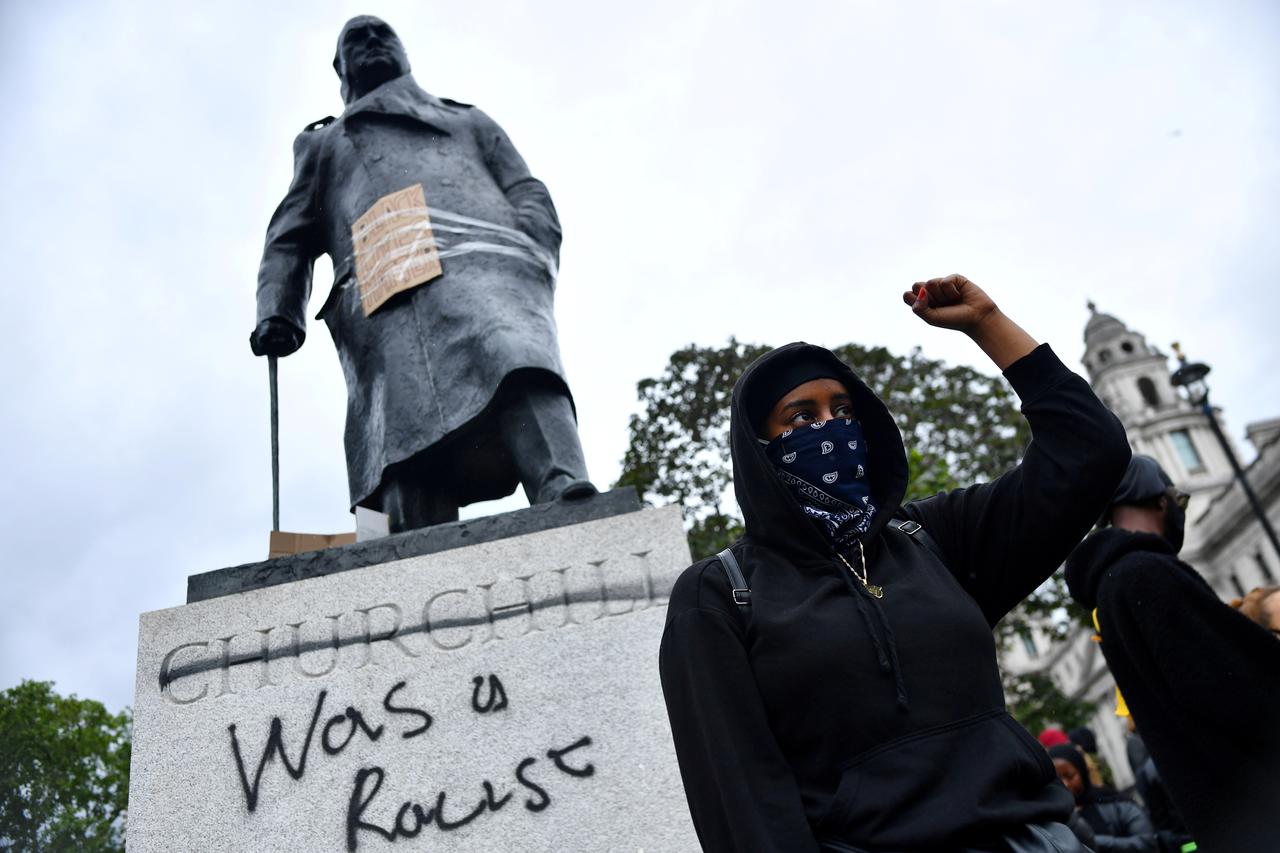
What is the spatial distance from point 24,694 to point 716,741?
16666 millimetres

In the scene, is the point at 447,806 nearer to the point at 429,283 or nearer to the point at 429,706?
the point at 429,706

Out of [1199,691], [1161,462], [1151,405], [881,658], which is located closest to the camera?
[881,658]

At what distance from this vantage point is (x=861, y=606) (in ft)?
5.96

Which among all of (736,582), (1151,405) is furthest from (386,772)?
(1151,405)

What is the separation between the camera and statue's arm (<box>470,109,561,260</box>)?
4949 millimetres

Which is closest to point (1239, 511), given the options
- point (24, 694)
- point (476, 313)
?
point (24, 694)

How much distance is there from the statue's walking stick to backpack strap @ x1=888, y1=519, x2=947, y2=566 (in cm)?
291

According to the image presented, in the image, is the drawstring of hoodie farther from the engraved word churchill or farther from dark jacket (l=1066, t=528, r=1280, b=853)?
the engraved word churchill

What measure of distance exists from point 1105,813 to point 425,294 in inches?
154

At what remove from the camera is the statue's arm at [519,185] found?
4949 millimetres

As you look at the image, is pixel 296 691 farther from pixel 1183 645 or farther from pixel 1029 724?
pixel 1029 724

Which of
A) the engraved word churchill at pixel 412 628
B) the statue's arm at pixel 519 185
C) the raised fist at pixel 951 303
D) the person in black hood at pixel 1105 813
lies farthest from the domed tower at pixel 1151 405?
the raised fist at pixel 951 303

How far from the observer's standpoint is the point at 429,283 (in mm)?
4617

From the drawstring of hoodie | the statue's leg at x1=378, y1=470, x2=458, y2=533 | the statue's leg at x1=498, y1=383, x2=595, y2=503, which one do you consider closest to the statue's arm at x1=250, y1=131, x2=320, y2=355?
the statue's leg at x1=378, y1=470, x2=458, y2=533
